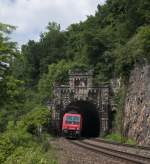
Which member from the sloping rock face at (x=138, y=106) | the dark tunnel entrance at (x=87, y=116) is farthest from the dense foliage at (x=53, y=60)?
the dark tunnel entrance at (x=87, y=116)

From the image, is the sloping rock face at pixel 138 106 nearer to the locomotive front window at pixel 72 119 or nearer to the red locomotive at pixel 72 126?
the red locomotive at pixel 72 126

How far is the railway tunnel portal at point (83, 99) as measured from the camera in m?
58.8

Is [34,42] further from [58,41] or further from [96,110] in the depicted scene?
[96,110]

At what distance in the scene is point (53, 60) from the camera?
318 feet

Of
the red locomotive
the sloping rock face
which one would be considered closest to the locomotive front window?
the red locomotive

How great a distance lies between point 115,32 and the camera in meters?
67.4

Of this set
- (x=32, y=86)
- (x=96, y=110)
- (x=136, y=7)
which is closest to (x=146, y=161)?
(x=136, y=7)

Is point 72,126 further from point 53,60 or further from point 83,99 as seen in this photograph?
point 53,60

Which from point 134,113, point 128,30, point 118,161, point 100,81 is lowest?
point 118,161

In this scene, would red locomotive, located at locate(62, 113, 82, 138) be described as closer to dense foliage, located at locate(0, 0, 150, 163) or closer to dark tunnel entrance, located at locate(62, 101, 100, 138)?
dense foliage, located at locate(0, 0, 150, 163)

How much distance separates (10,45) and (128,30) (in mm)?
36618

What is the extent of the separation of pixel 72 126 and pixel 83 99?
21.5 feet

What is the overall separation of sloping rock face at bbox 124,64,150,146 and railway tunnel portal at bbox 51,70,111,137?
9565 millimetres

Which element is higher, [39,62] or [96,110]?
[39,62]
